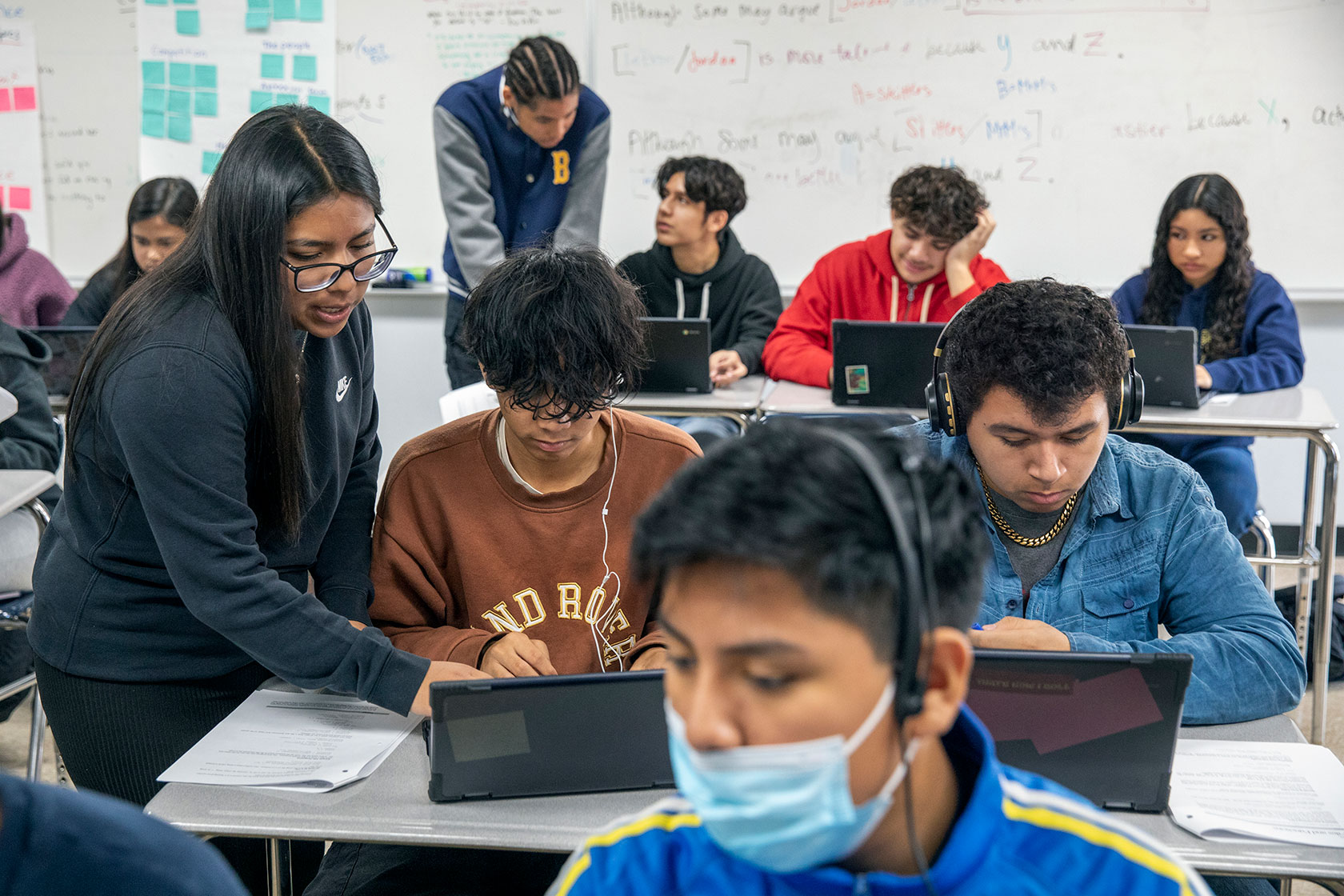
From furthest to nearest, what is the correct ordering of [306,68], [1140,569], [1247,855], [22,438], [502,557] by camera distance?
1. [306,68]
2. [22,438]
3. [502,557]
4. [1140,569]
5. [1247,855]

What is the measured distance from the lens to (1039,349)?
139 cm

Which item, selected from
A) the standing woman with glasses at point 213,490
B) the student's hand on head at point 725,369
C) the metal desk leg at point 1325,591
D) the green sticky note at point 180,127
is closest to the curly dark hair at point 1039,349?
the standing woman with glasses at point 213,490

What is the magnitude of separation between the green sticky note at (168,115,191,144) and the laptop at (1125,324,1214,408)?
3368mm

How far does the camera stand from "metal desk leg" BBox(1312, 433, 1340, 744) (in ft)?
8.59

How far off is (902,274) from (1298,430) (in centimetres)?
110

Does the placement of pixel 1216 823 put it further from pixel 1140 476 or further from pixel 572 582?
pixel 572 582

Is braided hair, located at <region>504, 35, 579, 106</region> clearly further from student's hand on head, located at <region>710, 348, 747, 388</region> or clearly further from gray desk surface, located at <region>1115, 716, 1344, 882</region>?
gray desk surface, located at <region>1115, 716, 1344, 882</region>

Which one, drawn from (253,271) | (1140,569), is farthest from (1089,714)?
(253,271)

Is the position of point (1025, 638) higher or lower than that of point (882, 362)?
lower

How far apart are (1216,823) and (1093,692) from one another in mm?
189

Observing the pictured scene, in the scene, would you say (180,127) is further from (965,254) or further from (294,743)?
(294,743)

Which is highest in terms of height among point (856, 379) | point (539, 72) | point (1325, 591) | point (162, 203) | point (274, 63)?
point (274, 63)

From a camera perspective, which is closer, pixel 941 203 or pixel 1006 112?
pixel 941 203

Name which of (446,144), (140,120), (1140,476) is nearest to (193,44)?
(140,120)
